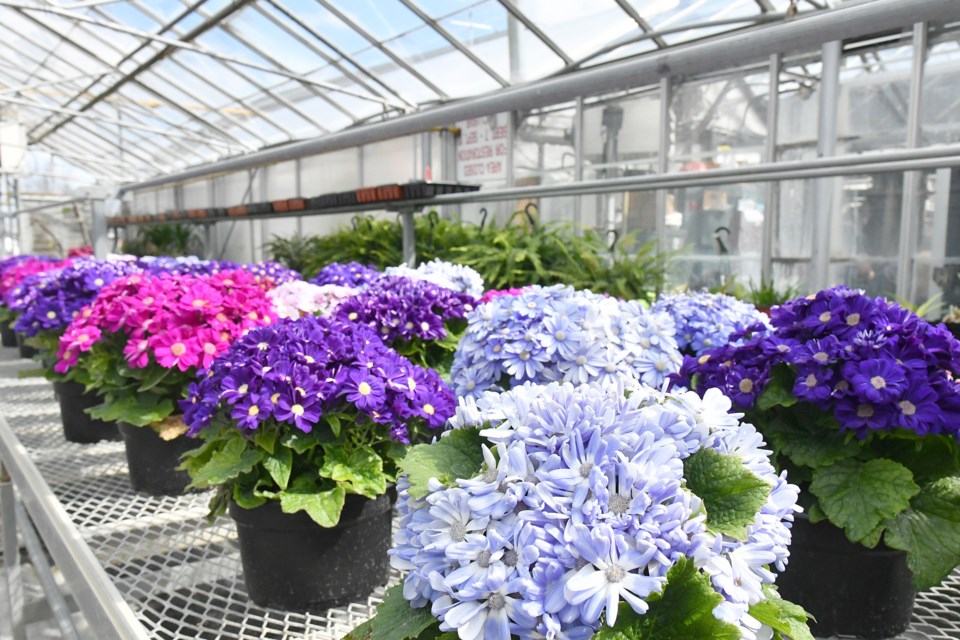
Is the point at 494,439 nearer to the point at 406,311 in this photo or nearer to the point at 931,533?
the point at 931,533

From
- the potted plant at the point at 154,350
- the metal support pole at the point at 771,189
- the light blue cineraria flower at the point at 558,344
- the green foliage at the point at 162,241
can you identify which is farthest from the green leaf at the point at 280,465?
the green foliage at the point at 162,241

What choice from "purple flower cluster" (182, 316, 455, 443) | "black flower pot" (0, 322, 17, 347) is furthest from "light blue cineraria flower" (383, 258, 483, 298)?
"black flower pot" (0, 322, 17, 347)

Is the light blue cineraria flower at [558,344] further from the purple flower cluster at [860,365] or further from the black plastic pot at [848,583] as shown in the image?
the black plastic pot at [848,583]

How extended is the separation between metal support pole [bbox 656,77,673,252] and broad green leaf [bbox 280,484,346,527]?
17.2 feet

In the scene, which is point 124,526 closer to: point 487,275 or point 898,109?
point 487,275

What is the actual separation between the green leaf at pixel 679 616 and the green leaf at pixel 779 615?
8 cm

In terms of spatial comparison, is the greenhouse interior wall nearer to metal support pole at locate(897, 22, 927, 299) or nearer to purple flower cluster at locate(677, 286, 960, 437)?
metal support pole at locate(897, 22, 927, 299)

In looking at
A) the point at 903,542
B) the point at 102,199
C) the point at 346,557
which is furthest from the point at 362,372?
the point at 102,199

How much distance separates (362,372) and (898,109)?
4.87 meters

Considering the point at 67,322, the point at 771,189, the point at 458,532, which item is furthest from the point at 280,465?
the point at 771,189

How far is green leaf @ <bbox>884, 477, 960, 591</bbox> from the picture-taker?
0.88 metres

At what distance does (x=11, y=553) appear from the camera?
1.79 meters

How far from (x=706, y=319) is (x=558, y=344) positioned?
48 centimetres

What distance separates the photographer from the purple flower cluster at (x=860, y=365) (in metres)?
0.92
